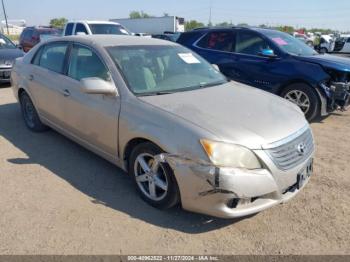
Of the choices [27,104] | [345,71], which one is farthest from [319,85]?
[27,104]

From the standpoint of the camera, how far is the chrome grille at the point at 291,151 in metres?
2.84

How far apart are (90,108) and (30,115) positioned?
7.29 ft

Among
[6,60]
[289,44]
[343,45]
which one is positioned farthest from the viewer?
[343,45]

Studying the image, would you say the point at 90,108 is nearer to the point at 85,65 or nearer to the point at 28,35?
the point at 85,65

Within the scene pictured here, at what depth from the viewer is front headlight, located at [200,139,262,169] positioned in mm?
2727

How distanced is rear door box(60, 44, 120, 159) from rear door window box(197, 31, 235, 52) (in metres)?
3.95

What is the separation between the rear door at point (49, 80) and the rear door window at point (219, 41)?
3.80 m

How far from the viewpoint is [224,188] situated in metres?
2.70

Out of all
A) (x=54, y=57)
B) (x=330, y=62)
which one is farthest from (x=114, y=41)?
(x=330, y=62)

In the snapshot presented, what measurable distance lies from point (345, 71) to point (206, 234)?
4628 millimetres

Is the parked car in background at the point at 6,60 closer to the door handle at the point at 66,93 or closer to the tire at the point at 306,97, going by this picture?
the door handle at the point at 66,93

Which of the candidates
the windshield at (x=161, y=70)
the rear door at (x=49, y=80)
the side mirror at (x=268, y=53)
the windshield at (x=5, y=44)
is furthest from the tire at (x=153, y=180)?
the windshield at (x=5, y=44)

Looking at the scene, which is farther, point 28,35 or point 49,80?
point 28,35

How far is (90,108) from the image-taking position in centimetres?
381
